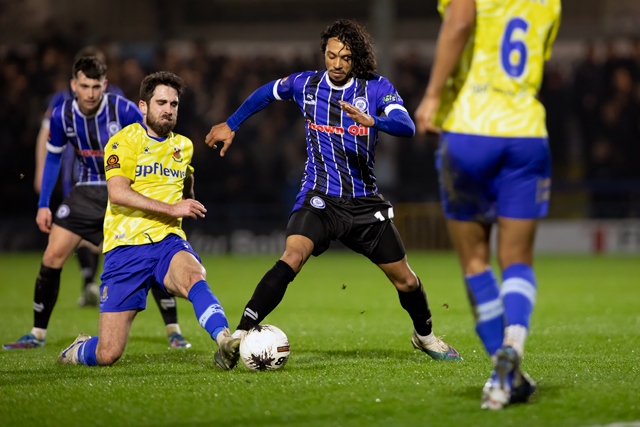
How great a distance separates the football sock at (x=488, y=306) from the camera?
186 inches

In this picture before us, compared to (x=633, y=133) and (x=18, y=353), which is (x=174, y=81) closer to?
(x=18, y=353)

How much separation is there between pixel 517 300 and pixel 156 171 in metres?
2.83

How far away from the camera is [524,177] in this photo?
4551mm

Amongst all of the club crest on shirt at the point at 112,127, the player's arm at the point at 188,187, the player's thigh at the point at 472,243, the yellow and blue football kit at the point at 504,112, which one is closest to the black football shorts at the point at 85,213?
the club crest on shirt at the point at 112,127

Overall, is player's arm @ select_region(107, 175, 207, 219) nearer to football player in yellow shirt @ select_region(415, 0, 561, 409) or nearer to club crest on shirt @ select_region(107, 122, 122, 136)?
club crest on shirt @ select_region(107, 122, 122, 136)

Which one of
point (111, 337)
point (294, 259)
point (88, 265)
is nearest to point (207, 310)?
point (294, 259)

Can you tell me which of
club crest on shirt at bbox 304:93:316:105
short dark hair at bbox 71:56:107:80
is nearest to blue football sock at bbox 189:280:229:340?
club crest on shirt at bbox 304:93:316:105

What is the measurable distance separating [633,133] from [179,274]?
48.2 ft

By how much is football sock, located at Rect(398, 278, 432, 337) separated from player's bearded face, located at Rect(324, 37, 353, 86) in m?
1.49

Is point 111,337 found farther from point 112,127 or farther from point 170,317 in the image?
point 112,127

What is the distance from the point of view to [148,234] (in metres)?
6.43

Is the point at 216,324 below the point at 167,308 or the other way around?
the other way around

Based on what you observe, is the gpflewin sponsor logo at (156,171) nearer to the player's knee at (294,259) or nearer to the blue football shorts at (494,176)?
the player's knee at (294,259)

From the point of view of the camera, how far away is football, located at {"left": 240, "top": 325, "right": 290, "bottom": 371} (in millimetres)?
5797
